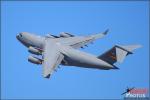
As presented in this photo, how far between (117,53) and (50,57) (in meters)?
10.7

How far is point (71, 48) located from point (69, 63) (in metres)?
2.85

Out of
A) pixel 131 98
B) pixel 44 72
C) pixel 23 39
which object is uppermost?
pixel 23 39

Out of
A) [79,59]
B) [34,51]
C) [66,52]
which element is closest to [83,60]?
[79,59]

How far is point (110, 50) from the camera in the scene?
6412 cm

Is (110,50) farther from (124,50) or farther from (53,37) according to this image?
(53,37)

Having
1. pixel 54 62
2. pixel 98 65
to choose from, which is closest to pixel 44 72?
pixel 54 62

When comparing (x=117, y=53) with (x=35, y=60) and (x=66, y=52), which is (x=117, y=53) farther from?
(x=35, y=60)

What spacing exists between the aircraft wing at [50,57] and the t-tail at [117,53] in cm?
671

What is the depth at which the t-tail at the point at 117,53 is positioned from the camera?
6264 cm

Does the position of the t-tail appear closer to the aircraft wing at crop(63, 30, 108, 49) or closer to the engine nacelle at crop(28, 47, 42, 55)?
the aircraft wing at crop(63, 30, 108, 49)

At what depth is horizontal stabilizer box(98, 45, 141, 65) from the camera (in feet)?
205

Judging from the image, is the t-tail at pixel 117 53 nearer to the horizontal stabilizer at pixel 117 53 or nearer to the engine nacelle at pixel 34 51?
the horizontal stabilizer at pixel 117 53

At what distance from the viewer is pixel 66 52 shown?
223 feet

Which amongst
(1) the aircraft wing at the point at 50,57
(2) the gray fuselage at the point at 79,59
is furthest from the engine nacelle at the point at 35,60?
(2) the gray fuselage at the point at 79,59
